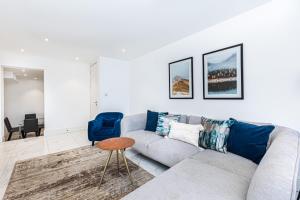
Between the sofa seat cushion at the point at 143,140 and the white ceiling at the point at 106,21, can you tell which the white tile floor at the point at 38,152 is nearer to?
the sofa seat cushion at the point at 143,140

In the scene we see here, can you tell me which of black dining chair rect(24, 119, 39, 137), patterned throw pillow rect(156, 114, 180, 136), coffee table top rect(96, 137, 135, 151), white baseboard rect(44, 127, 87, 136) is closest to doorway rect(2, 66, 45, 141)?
black dining chair rect(24, 119, 39, 137)

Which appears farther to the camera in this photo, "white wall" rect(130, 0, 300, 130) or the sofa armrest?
the sofa armrest

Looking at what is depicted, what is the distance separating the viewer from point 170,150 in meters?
2.00

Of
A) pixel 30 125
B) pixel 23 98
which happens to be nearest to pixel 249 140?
pixel 30 125

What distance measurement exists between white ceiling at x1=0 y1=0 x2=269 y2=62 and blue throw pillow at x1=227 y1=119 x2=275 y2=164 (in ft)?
5.21

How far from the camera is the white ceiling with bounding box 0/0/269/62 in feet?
6.23

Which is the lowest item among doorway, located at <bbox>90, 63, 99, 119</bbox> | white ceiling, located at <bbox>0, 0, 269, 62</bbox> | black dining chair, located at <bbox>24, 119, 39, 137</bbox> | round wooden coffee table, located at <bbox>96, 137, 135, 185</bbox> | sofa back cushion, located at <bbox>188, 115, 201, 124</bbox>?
black dining chair, located at <bbox>24, 119, 39, 137</bbox>

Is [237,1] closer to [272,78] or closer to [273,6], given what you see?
[273,6]

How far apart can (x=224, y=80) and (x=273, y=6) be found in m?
1.06

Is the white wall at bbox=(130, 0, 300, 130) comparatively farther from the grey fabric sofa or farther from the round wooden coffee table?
the round wooden coffee table

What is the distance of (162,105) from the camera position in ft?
11.4

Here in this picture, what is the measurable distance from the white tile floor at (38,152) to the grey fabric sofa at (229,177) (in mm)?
603

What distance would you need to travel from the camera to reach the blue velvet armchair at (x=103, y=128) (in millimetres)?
3312

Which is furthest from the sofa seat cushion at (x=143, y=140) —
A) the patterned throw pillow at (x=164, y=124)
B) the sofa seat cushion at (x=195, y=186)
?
the sofa seat cushion at (x=195, y=186)
